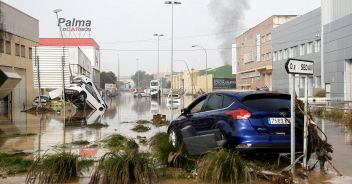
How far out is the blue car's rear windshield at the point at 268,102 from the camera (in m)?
8.53

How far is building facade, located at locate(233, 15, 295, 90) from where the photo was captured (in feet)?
258

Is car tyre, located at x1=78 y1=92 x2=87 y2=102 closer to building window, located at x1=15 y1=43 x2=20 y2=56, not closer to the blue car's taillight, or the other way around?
building window, located at x1=15 y1=43 x2=20 y2=56

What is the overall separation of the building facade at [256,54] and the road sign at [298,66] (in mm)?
71034

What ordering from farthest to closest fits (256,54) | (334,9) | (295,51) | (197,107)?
(256,54), (295,51), (334,9), (197,107)

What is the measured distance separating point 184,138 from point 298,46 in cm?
5757

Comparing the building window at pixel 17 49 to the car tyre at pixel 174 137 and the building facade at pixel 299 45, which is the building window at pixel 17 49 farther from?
the car tyre at pixel 174 137

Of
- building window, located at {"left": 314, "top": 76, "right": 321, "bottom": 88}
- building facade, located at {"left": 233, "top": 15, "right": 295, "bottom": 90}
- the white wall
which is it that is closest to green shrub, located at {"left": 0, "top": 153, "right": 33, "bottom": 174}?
the white wall

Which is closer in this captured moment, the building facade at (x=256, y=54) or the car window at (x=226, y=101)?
the car window at (x=226, y=101)

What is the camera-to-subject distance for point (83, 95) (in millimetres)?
36656

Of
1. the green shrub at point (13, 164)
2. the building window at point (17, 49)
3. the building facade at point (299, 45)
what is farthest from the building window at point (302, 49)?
the green shrub at point (13, 164)

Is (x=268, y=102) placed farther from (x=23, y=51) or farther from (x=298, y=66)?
(x=23, y=51)

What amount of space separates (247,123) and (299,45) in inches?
2285

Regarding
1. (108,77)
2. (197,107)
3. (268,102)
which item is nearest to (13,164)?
(197,107)

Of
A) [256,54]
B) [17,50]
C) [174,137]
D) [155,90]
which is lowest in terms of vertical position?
[174,137]
